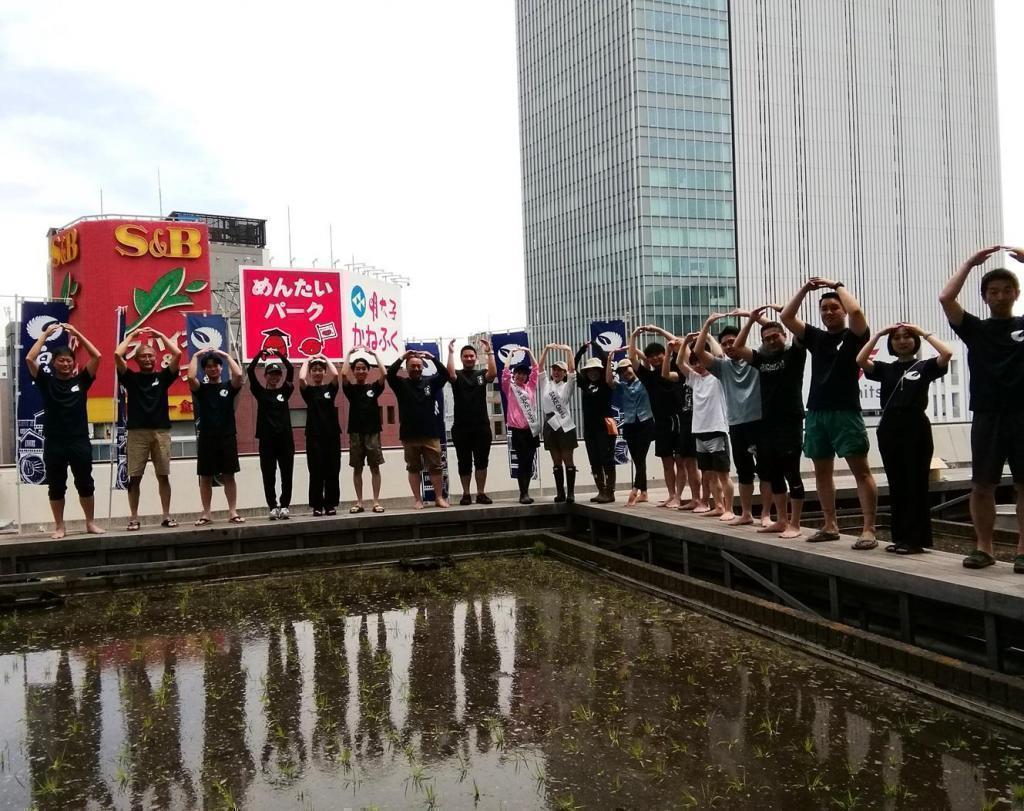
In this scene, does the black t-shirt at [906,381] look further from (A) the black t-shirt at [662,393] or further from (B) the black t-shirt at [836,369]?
(A) the black t-shirt at [662,393]

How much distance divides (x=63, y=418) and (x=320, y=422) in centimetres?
263

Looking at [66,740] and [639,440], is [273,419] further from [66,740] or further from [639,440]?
[66,740]

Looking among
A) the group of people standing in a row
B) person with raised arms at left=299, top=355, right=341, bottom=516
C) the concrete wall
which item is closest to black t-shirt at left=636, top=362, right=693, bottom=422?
the group of people standing in a row

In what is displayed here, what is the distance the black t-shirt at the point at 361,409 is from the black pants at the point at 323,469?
0.87 ft

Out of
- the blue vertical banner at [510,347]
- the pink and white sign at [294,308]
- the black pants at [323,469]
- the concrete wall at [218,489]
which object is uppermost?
the pink and white sign at [294,308]

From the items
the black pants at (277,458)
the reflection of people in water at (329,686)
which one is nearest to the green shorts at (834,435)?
the reflection of people in water at (329,686)

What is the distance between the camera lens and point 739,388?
7551mm

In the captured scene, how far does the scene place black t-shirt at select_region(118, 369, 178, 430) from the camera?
8.78m

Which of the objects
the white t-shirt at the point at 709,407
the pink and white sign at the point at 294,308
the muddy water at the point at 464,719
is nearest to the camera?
the muddy water at the point at 464,719

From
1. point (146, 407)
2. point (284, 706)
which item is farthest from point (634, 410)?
point (284, 706)

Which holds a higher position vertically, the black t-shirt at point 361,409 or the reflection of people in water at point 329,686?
the black t-shirt at point 361,409

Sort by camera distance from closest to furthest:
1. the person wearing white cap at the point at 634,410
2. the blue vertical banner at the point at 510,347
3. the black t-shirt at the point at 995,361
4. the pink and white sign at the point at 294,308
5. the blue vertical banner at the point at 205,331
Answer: the black t-shirt at the point at 995,361, the person wearing white cap at the point at 634,410, the blue vertical banner at the point at 510,347, the blue vertical banner at the point at 205,331, the pink and white sign at the point at 294,308

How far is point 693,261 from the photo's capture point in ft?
292

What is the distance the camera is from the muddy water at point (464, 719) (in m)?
3.59
